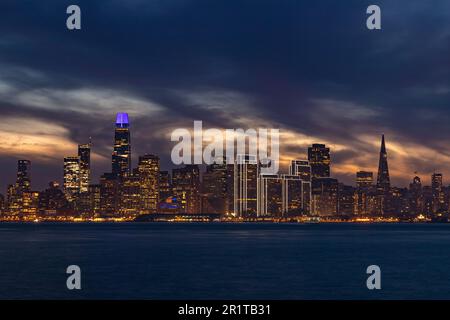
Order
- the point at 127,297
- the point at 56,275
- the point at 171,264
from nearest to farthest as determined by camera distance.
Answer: the point at 127,297
the point at 56,275
the point at 171,264

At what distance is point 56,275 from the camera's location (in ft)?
263

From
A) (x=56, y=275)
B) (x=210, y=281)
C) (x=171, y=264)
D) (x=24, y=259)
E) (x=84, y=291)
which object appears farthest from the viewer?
(x=24, y=259)

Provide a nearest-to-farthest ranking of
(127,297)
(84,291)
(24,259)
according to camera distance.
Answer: (127,297)
(84,291)
(24,259)

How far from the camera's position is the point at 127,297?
60625 mm

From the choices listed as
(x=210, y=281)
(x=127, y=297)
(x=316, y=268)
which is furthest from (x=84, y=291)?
(x=316, y=268)

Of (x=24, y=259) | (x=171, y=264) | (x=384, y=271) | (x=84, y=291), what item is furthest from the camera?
(x=24, y=259)
